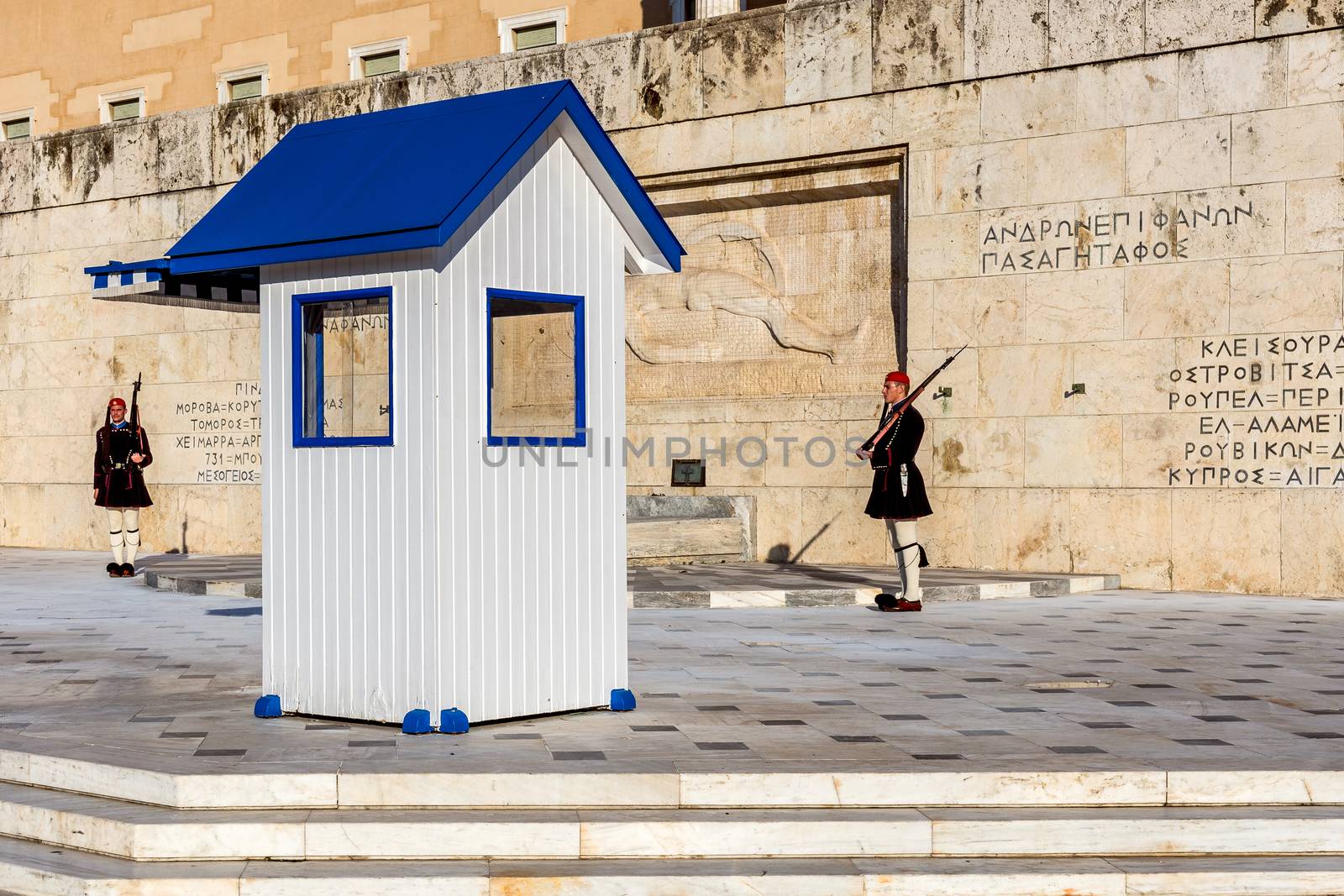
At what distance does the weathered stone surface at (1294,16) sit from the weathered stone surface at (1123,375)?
3.07 m

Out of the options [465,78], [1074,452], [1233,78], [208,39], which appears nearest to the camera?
[1233,78]

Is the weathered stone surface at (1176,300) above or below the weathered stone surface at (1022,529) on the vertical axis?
above

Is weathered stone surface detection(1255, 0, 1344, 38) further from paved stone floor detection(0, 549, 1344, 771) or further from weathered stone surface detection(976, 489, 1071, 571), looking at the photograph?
paved stone floor detection(0, 549, 1344, 771)

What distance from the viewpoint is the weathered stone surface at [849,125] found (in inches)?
650

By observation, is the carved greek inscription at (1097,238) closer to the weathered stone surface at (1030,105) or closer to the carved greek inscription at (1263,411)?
the weathered stone surface at (1030,105)

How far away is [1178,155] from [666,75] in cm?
597

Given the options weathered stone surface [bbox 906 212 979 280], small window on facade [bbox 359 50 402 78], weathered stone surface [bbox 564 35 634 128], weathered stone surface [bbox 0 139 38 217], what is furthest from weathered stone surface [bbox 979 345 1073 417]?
weathered stone surface [bbox 0 139 38 217]

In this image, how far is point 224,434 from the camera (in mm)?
21094

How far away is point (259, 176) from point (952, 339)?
9468mm

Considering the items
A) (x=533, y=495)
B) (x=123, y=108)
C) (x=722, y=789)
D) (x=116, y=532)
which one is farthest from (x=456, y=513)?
(x=123, y=108)

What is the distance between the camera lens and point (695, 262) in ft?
60.0

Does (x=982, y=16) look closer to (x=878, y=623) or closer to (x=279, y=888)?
(x=878, y=623)

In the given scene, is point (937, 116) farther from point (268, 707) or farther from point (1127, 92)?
point (268, 707)

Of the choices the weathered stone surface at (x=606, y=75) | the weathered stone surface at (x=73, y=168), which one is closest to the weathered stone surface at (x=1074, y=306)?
the weathered stone surface at (x=606, y=75)
